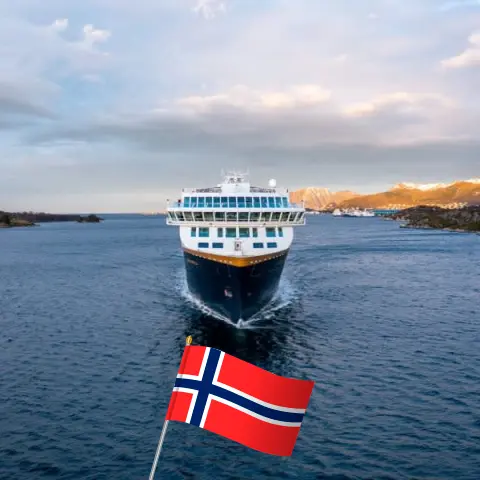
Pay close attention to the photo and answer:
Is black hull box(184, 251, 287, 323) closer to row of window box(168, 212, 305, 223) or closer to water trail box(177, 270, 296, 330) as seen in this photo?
water trail box(177, 270, 296, 330)

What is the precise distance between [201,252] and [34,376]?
57.1 feet

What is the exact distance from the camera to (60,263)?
93.2 m

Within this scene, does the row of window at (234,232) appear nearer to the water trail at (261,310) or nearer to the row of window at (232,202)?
the row of window at (232,202)

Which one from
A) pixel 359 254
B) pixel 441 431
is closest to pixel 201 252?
pixel 441 431

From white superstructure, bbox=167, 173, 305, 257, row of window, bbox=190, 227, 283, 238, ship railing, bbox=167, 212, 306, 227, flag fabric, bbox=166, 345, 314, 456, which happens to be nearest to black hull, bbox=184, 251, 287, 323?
white superstructure, bbox=167, 173, 305, 257

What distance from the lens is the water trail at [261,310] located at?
4098 centimetres

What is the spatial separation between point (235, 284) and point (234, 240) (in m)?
6.62

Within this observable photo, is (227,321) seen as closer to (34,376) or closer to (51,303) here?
(34,376)

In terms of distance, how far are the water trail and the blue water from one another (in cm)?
46


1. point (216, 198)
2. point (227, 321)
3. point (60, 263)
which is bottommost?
point (60, 263)

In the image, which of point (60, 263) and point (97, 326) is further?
point (60, 263)

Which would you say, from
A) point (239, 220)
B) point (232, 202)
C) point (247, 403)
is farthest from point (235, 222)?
point (247, 403)

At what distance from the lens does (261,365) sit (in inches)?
1254

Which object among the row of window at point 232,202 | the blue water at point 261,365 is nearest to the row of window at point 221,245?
the row of window at point 232,202
